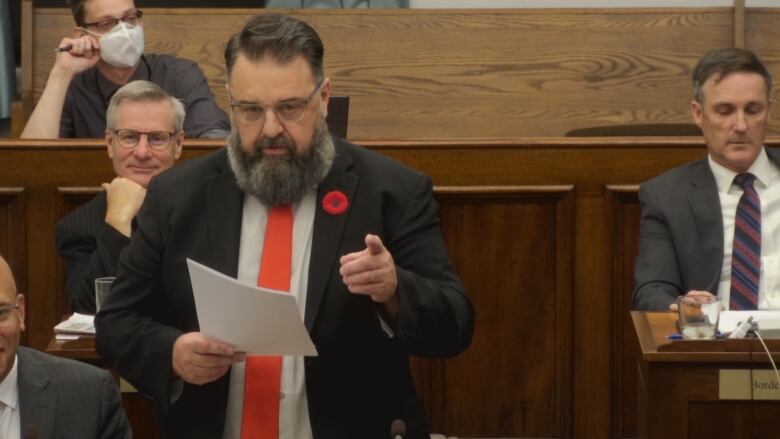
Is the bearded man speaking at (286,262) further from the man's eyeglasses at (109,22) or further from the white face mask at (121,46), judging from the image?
the man's eyeglasses at (109,22)

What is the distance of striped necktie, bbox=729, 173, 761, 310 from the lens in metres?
4.17

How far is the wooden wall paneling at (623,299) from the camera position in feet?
15.1

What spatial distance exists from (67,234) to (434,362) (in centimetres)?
118

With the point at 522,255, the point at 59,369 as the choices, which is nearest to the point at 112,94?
the point at 522,255

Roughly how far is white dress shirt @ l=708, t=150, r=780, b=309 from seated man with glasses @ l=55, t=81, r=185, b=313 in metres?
1.61

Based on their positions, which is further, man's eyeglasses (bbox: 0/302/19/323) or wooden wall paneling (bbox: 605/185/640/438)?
wooden wall paneling (bbox: 605/185/640/438)

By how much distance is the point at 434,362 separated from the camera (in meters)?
4.63

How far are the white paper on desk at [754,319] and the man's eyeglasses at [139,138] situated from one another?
1.72 metres

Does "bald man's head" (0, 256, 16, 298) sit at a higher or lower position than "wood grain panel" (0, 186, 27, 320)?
lower

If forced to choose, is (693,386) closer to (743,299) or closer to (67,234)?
(743,299)

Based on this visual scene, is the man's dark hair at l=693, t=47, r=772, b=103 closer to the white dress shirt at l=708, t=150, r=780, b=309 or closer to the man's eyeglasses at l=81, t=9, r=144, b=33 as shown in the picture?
the white dress shirt at l=708, t=150, r=780, b=309

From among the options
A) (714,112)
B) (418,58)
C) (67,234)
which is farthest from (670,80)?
(67,234)

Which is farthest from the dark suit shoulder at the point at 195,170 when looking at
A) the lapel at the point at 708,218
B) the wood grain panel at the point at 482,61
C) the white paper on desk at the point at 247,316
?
the wood grain panel at the point at 482,61

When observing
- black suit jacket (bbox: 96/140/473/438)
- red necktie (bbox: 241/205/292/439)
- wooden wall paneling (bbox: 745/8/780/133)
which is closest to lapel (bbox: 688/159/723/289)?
black suit jacket (bbox: 96/140/473/438)
